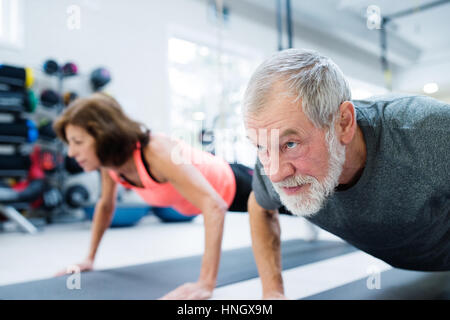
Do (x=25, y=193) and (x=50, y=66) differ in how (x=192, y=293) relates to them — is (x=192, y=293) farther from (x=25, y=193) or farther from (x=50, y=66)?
(x=50, y=66)

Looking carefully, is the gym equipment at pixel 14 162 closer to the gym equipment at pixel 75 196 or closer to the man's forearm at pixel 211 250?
the gym equipment at pixel 75 196

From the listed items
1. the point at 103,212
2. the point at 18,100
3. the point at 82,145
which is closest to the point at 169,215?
the point at 18,100

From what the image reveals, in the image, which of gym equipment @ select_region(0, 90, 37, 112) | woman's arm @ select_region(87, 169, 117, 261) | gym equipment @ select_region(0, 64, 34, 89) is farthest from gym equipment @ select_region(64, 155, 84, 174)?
woman's arm @ select_region(87, 169, 117, 261)

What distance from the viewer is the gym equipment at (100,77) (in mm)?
3525

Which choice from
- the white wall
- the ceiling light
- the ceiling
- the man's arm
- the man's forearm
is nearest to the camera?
the man's arm

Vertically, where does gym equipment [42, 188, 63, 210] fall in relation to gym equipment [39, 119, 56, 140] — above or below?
below

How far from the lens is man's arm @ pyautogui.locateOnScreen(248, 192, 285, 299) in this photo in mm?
959

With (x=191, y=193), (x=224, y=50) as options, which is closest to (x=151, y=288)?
(x=191, y=193)

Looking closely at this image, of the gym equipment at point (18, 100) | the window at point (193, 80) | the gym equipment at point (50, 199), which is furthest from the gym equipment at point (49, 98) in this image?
the window at point (193, 80)

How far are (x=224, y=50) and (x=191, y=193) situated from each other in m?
3.64

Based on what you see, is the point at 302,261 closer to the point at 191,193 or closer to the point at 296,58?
the point at 191,193

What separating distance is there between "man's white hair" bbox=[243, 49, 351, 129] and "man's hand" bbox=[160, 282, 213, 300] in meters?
0.59

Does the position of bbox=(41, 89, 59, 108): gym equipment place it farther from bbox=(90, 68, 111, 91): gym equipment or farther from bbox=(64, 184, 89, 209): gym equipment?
bbox=(64, 184, 89, 209): gym equipment

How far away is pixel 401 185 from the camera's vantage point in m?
0.73
